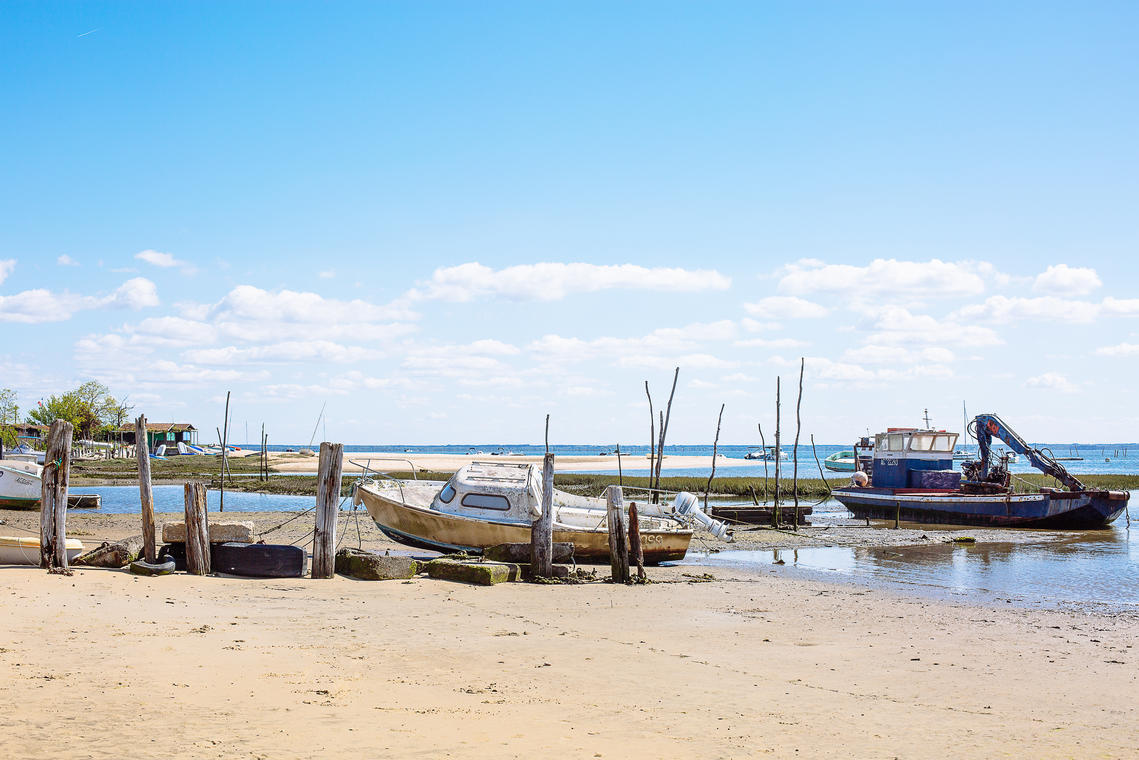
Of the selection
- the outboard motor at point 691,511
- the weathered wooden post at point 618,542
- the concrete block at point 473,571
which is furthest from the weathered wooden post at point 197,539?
the outboard motor at point 691,511

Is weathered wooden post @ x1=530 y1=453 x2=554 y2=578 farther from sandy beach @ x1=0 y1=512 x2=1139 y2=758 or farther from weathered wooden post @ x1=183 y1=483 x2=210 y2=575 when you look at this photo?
weathered wooden post @ x1=183 y1=483 x2=210 y2=575

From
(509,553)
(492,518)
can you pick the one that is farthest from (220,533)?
(492,518)

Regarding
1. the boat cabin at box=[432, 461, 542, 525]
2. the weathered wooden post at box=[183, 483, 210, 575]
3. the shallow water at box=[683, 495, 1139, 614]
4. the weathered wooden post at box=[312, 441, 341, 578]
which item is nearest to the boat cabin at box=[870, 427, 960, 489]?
the shallow water at box=[683, 495, 1139, 614]

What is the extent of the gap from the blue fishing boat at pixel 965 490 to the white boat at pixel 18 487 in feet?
98.3

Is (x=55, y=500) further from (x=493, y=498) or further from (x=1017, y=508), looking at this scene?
(x=1017, y=508)

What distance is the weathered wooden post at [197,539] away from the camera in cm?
1502

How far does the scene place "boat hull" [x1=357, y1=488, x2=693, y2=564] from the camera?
20.1 m

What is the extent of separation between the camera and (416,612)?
1277 centimetres

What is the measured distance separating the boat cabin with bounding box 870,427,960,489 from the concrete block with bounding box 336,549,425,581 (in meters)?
27.2

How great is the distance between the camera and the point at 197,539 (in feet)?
49.8

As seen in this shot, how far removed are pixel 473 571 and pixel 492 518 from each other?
4.34m

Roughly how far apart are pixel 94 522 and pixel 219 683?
23381 millimetres

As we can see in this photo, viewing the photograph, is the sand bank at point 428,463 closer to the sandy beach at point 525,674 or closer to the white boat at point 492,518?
the white boat at point 492,518

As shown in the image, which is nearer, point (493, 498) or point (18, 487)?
point (493, 498)
